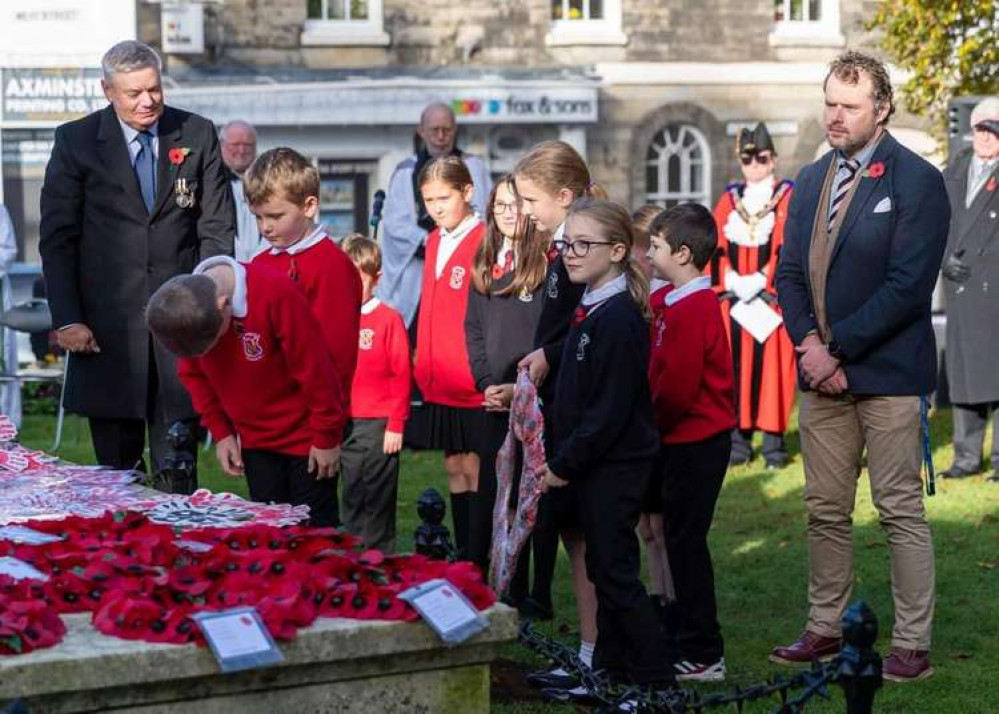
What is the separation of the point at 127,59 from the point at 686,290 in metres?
2.31

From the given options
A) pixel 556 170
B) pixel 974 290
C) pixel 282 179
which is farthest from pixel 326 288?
pixel 974 290

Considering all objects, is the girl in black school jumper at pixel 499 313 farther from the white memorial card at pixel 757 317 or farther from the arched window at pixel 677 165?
the arched window at pixel 677 165

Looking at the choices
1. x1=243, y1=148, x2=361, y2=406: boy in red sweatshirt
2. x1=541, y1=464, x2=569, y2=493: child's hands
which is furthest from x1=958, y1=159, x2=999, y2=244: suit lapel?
x1=541, y1=464, x2=569, y2=493: child's hands

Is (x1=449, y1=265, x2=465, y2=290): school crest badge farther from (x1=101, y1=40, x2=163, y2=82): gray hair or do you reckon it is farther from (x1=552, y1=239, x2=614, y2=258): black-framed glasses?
(x1=552, y1=239, x2=614, y2=258): black-framed glasses

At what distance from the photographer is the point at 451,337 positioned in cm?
759

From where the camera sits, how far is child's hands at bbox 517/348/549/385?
6.28 metres

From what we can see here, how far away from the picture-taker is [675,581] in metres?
6.43

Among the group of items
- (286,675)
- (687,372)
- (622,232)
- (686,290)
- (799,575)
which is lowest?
(799,575)

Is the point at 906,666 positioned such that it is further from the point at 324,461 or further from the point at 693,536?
the point at 324,461

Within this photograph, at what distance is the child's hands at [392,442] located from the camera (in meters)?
7.86

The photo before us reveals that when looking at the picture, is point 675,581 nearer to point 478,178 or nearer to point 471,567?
point 471,567

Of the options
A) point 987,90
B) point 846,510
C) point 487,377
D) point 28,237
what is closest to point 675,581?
point 846,510

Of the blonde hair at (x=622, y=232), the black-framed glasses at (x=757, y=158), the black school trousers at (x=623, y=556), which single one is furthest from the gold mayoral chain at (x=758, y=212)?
the black school trousers at (x=623, y=556)

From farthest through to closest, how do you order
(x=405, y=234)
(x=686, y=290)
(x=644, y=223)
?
1. (x=405, y=234)
2. (x=644, y=223)
3. (x=686, y=290)
